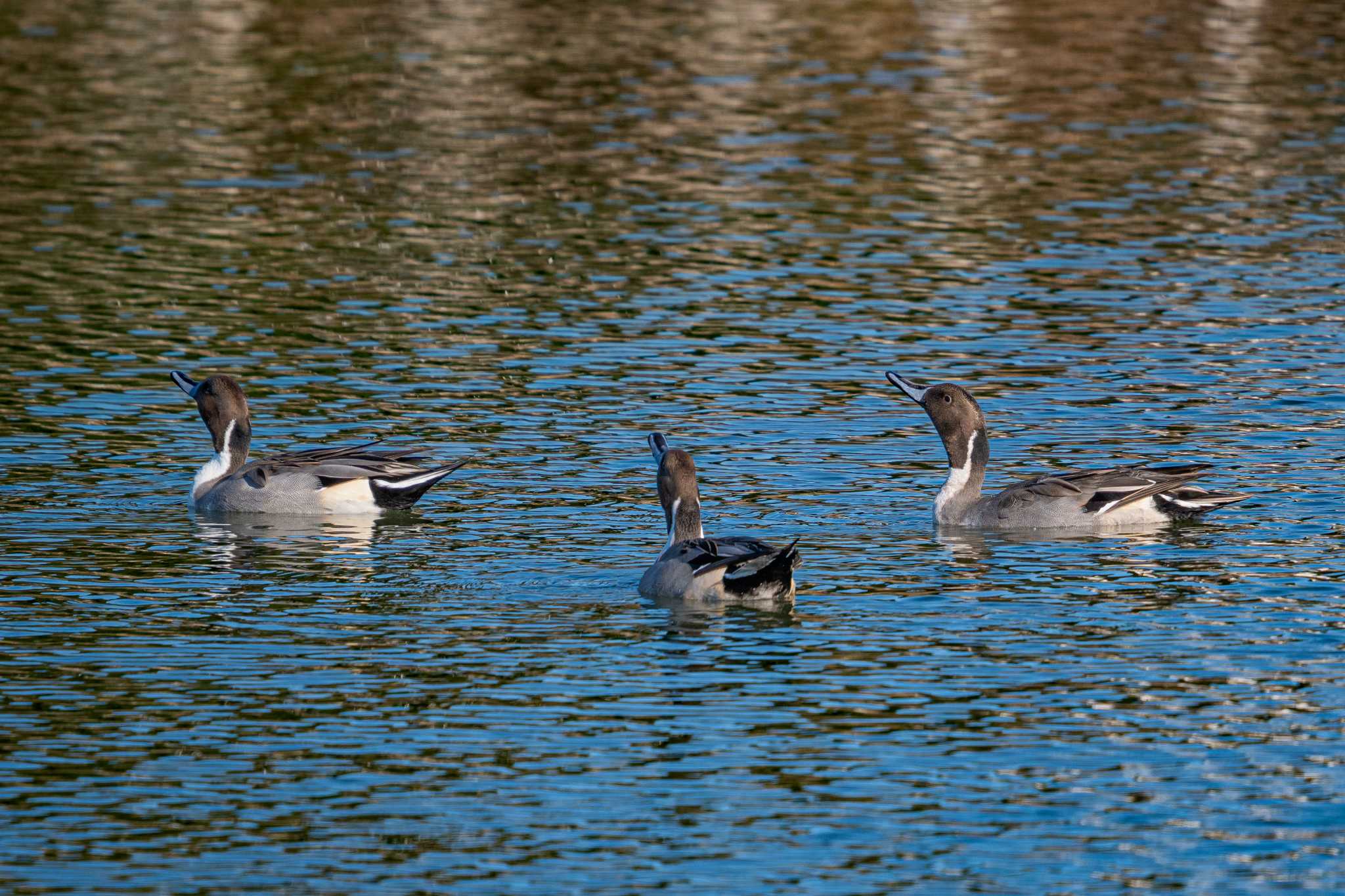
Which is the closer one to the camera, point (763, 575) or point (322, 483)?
point (763, 575)

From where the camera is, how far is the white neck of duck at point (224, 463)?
19406 mm

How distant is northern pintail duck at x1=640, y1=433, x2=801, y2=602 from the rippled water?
0.21m

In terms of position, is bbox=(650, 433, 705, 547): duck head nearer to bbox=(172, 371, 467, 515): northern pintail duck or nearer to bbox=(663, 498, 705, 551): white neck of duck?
bbox=(663, 498, 705, 551): white neck of duck

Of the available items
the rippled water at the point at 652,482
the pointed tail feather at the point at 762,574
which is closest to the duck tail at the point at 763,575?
the pointed tail feather at the point at 762,574

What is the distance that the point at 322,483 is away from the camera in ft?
62.5

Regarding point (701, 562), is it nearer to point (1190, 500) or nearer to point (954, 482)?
point (954, 482)

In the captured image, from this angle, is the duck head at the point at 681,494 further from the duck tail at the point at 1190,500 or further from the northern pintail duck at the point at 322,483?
the duck tail at the point at 1190,500

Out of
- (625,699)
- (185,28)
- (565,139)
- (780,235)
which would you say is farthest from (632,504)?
(185,28)

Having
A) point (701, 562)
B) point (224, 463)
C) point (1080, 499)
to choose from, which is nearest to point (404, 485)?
point (224, 463)

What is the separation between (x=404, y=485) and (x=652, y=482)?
2.15 meters

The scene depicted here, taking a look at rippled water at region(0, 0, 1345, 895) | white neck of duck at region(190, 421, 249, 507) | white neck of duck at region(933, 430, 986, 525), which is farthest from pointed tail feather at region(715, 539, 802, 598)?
white neck of duck at region(190, 421, 249, 507)

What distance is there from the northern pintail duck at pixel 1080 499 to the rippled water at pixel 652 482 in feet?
0.77

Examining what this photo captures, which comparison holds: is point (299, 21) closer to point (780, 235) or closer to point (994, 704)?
point (780, 235)

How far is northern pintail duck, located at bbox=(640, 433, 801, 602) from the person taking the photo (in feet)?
50.0
